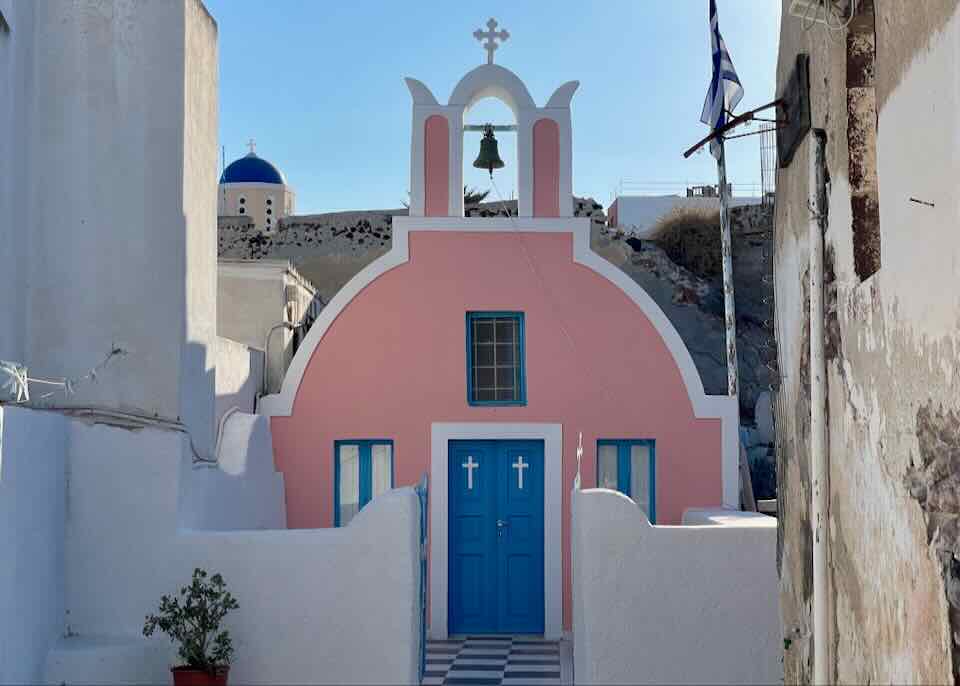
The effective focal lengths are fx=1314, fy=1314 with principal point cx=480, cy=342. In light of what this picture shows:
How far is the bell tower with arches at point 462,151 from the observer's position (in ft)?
45.8

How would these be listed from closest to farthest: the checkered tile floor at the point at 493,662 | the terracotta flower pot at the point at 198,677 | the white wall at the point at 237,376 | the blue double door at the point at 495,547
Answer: the terracotta flower pot at the point at 198,677 < the checkered tile floor at the point at 493,662 < the white wall at the point at 237,376 < the blue double door at the point at 495,547

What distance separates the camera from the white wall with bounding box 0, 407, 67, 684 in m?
9.00

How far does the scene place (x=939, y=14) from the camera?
15.3ft

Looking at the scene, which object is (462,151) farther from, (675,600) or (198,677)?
(198,677)

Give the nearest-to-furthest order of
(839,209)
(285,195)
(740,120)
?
(839,209) < (740,120) < (285,195)

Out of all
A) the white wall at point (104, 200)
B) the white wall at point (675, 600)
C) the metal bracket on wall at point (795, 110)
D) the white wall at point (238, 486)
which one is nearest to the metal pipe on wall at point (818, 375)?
the metal bracket on wall at point (795, 110)

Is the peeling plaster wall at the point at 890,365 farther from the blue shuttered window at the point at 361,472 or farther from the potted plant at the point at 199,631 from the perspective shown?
the blue shuttered window at the point at 361,472

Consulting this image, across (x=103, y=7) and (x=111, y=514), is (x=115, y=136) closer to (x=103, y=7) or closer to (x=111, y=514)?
(x=103, y=7)

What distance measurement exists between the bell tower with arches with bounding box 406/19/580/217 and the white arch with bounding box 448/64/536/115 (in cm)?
1

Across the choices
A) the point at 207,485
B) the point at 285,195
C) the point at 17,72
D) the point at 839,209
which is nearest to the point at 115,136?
the point at 17,72

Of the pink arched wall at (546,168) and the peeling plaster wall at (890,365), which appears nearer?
the peeling plaster wall at (890,365)

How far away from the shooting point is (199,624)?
10016mm

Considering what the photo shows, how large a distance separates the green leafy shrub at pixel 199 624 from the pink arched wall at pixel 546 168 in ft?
18.5

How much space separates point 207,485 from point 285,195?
2285 centimetres
